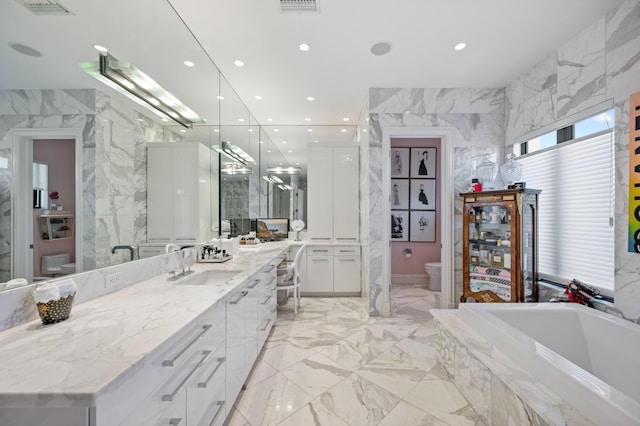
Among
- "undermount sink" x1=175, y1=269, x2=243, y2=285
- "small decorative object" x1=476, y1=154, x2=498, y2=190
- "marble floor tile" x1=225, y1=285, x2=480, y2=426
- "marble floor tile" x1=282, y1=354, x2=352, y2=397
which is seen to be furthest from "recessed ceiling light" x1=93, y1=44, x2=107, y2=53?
"small decorative object" x1=476, y1=154, x2=498, y2=190

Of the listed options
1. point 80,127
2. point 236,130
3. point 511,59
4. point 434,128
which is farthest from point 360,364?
point 511,59

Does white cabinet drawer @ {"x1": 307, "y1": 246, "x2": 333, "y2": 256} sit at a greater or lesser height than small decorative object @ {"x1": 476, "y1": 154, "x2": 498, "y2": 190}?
lesser

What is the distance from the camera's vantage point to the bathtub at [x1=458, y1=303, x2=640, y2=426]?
106cm

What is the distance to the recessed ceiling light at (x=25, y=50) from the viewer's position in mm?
1044

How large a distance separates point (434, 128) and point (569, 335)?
8.06ft

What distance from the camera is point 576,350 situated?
72.8 inches

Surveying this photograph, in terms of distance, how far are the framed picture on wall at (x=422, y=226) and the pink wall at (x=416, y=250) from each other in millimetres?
78

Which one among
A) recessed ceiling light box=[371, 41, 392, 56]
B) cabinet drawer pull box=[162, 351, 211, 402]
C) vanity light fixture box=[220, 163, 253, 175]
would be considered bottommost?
cabinet drawer pull box=[162, 351, 211, 402]

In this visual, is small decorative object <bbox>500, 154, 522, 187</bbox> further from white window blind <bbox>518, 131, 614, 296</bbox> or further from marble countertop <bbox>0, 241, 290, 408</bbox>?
marble countertop <bbox>0, 241, 290, 408</bbox>

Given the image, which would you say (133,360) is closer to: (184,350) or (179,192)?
(184,350)

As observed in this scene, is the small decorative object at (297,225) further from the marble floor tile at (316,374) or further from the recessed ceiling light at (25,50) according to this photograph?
the recessed ceiling light at (25,50)

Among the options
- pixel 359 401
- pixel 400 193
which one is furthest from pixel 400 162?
pixel 359 401

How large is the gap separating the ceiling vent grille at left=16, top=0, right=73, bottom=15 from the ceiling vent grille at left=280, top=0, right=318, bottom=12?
1.33m

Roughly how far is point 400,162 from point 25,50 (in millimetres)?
4670
